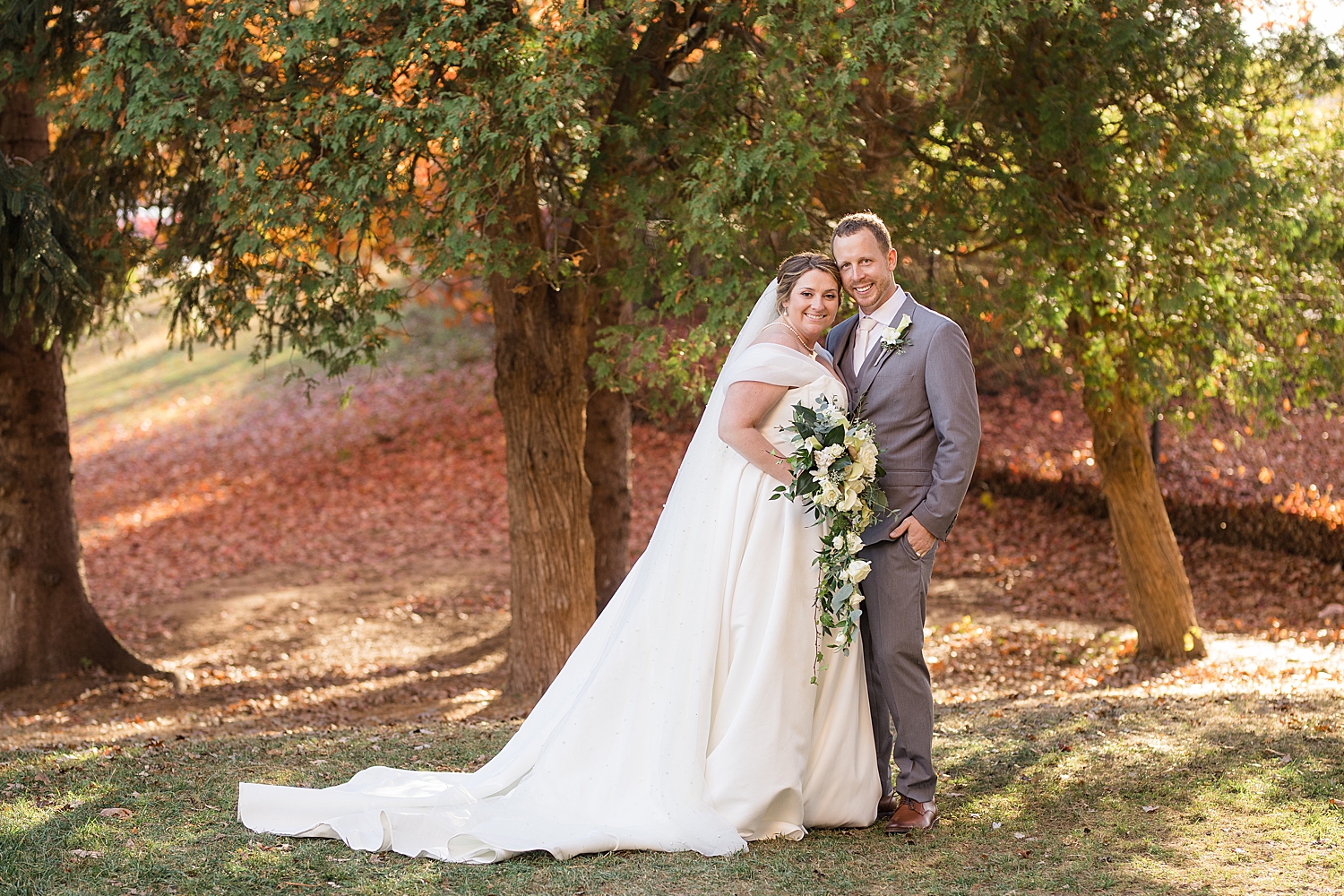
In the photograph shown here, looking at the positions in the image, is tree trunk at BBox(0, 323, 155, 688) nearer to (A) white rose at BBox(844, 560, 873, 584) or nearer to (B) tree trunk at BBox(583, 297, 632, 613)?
(B) tree trunk at BBox(583, 297, 632, 613)

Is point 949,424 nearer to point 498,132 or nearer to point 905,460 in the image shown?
point 905,460

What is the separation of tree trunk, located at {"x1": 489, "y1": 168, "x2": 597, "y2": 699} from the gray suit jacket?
13.4ft

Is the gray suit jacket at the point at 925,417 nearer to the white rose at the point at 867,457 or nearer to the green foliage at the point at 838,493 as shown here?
the green foliage at the point at 838,493

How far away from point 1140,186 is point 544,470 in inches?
179

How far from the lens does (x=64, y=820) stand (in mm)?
4719

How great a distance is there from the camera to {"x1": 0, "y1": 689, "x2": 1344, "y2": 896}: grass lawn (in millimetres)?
4121

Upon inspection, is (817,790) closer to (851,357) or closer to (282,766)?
(851,357)

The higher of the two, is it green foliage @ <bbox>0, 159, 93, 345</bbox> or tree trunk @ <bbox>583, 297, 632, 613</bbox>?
green foliage @ <bbox>0, 159, 93, 345</bbox>

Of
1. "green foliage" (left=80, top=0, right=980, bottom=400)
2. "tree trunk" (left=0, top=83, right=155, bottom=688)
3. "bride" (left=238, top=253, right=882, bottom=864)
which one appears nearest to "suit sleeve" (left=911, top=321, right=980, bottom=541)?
"bride" (left=238, top=253, right=882, bottom=864)

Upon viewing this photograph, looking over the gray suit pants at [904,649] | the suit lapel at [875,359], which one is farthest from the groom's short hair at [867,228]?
the gray suit pants at [904,649]

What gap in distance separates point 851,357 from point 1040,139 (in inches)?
134

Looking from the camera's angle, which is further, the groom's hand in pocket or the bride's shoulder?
the bride's shoulder

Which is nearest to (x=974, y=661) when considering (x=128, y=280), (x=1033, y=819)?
(x=1033, y=819)

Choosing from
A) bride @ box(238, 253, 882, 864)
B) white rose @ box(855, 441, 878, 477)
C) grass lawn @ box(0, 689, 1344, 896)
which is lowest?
grass lawn @ box(0, 689, 1344, 896)
